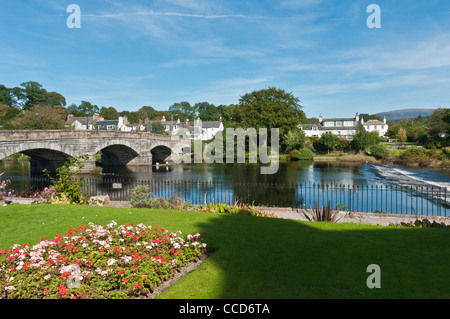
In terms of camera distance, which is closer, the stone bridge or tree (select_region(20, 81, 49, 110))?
the stone bridge

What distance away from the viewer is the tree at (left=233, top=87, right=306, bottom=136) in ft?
227

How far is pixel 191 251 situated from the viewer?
725 centimetres

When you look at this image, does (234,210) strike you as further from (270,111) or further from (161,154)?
(270,111)

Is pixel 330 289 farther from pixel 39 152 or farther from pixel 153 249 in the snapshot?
pixel 39 152

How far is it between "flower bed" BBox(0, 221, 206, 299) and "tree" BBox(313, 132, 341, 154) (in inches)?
2516

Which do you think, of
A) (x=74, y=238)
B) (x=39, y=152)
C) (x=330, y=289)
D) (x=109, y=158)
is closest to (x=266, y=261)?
(x=330, y=289)

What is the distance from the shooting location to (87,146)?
3728 centimetres

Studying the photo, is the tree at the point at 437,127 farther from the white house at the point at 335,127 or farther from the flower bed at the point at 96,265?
the flower bed at the point at 96,265

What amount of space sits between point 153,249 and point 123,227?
1.44 metres

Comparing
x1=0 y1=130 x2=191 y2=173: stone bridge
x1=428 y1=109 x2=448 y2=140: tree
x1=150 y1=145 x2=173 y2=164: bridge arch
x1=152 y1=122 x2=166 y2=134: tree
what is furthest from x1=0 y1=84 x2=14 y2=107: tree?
x1=428 y1=109 x2=448 y2=140: tree

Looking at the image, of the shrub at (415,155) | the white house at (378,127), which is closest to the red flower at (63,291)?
the shrub at (415,155)

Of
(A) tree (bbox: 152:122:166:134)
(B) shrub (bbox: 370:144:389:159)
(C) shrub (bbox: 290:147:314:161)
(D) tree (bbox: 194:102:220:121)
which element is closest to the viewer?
(B) shrub (bbox: 370:144:389:159)

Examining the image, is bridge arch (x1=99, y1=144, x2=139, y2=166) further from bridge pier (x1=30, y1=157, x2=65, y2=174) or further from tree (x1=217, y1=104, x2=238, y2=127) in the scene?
tree (x1=217, y1=104, x2=238, y2=127)

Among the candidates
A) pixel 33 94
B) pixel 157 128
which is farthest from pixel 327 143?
pixel 33 94
